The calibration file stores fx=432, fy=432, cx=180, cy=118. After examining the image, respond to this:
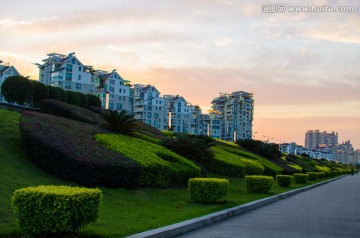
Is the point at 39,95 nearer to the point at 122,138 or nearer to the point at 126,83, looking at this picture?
the point at 122,138

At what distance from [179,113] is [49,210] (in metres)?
124

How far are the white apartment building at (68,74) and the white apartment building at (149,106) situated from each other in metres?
24.6

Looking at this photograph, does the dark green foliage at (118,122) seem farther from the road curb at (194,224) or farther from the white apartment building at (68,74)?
the white apartment building at (68,74)

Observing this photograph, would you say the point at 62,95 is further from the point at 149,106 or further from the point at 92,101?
the point at 149,106

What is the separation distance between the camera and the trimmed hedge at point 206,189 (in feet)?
45.6

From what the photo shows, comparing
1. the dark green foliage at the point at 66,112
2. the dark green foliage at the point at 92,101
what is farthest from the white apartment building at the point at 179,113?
the dark green foliage at the point at 66,112

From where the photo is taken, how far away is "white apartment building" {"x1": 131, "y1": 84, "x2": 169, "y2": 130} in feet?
389

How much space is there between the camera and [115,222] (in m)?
9.30

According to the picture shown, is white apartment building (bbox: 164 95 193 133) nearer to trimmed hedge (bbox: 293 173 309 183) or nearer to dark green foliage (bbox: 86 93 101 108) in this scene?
dark green foliage (bbox: 86 93 101 108)

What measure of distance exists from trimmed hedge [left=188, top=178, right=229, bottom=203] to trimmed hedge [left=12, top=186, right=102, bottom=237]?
287 inches

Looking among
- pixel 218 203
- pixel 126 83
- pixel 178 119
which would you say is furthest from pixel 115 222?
pixel 178 119

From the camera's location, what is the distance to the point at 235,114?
557 ft

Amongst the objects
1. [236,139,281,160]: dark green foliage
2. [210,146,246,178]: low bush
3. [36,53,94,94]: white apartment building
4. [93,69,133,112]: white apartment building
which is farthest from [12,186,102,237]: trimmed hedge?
[93,69,133,112]: white apartment building

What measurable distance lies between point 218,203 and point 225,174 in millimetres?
11199
